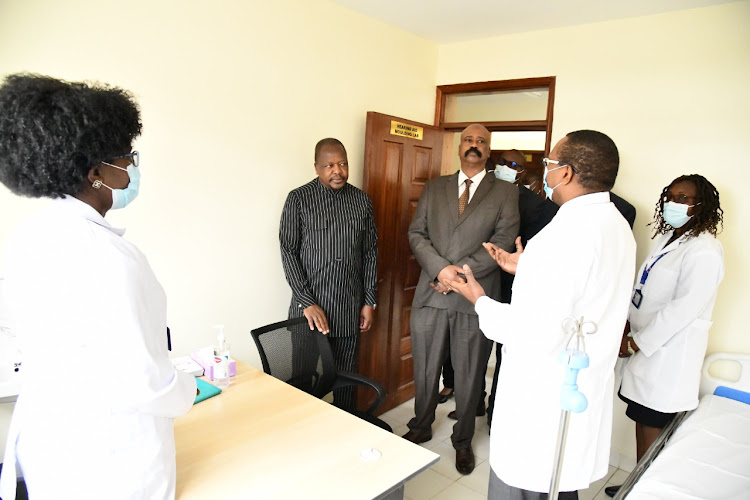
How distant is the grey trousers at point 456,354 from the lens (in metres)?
2.79

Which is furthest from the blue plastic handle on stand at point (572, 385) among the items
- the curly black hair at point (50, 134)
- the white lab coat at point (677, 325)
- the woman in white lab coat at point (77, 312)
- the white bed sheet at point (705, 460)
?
the white lab coat at point (677, 325)

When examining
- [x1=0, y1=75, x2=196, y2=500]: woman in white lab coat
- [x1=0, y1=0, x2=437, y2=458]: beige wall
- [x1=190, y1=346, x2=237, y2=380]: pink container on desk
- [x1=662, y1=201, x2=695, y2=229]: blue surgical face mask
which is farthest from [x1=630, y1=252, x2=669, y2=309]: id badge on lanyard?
[x1=0, y1=75, x2=196, y2=500]: woman in white lab coat

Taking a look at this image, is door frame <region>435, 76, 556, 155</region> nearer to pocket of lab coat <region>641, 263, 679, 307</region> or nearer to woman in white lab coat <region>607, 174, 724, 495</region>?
woman in white lab coat <region>607, 174, 724, 495</region>

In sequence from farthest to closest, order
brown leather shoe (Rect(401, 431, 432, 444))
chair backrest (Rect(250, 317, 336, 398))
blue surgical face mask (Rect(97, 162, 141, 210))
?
brown leather shoe (Rect(401, 431, 432, 444))
chair backrest (Rect(250, 317, 336, 398))
blue surgical face mask (Rect(97, 162, 141, 210))

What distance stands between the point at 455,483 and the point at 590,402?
1.36 meters

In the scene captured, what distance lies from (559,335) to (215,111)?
6.29ft

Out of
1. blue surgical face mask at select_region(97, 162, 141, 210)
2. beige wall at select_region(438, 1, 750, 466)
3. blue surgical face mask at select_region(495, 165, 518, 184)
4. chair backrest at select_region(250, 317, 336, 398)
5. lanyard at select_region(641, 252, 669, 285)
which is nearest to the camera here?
blue surgical face mask at select_region(97, 162, 141, 210)

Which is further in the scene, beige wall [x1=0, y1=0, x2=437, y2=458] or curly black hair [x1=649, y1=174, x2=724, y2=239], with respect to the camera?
curly black hair [x1=649, y1=174, x2=724, y2=239]

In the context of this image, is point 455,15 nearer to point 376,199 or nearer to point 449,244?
point 376,199

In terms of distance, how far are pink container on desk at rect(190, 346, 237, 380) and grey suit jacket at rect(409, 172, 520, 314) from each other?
123 centimetres

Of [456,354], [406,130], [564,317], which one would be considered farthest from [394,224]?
[564,317]

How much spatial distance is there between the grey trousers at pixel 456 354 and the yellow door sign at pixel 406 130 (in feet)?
4.04

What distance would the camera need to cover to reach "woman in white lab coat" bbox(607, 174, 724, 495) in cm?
224

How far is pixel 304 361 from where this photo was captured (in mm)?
2303
